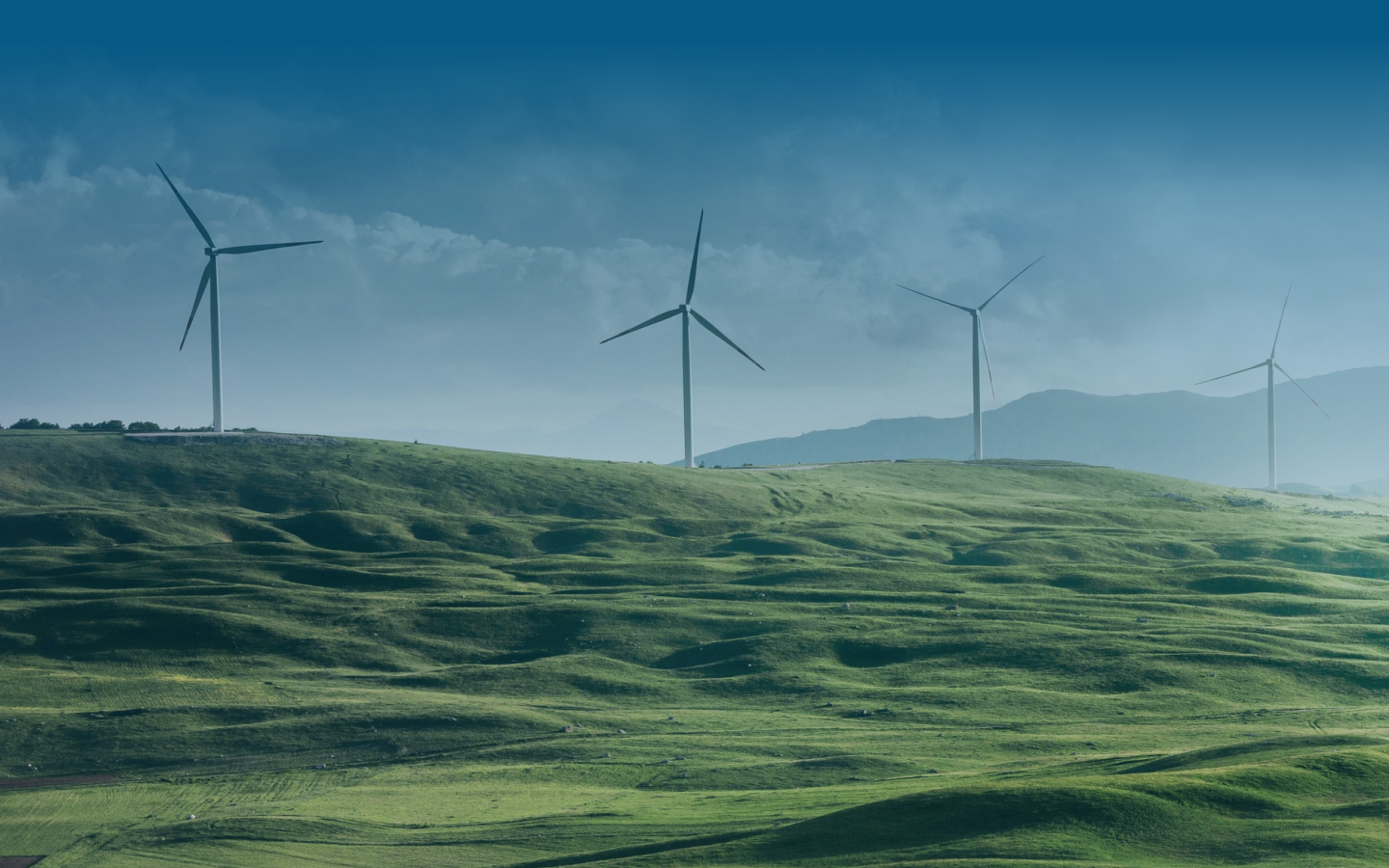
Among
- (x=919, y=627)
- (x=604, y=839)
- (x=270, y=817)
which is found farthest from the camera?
(x=919, y=627)

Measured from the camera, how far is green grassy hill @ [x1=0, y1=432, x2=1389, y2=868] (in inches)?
1510

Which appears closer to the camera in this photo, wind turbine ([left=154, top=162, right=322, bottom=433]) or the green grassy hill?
the green grassy hill

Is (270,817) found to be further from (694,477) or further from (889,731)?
(694,477)

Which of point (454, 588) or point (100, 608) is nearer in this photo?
point (100, 608)

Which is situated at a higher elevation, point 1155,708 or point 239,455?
point 239,455

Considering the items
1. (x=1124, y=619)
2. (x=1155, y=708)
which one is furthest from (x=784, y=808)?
(x=1124, y=619)

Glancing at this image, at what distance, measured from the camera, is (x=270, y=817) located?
51.5 m

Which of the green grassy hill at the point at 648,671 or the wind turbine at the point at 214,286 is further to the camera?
the wind turbine at the point at 214,286

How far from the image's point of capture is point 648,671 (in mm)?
92125

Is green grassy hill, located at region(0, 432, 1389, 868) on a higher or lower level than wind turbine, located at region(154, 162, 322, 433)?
lower

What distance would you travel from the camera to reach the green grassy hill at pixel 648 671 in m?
38.3

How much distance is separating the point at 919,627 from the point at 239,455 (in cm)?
11151

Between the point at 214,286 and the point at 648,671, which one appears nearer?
the point at 648,671

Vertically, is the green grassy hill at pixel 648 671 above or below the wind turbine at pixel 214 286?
below
